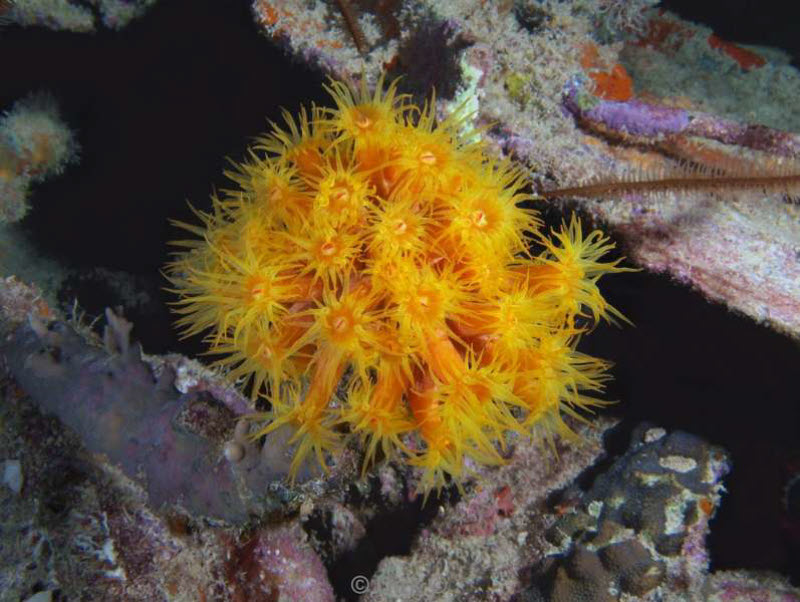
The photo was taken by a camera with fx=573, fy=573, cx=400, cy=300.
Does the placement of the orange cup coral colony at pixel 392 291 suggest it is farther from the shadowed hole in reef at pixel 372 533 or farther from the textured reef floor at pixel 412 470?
the shadowed hole in reef at pixel 372 533

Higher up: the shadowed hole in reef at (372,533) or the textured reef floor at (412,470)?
the textured reef floor at (412,470)

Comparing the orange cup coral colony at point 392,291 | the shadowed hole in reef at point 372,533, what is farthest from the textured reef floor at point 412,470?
the orange cup coral colony at point 392,291

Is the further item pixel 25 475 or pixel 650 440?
pixel 650 440

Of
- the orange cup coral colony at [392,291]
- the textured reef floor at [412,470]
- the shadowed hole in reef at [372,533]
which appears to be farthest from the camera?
the shadowed hole in reef at [372,533]

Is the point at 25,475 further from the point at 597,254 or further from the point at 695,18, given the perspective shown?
the point at 695,18

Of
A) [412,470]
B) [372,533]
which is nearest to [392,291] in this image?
[412,470]

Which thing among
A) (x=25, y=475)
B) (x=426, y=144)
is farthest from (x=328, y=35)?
(x=25, y=475)

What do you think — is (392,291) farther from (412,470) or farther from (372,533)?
(372,533)

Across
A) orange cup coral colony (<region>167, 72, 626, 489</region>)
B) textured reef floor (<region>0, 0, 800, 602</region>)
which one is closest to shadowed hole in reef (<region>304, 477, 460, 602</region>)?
textured reef floor (<region>0, 0, 800, 602</region>)

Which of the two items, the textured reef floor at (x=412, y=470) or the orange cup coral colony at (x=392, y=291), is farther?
the orange cup coral colony at (x=392, y=291)

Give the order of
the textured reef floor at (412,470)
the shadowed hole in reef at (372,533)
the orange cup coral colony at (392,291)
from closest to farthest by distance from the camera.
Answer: the textured reef floor at (412,470), the orange cup coral colony at (392,291), the shadowed hole in reef at (372,533)
